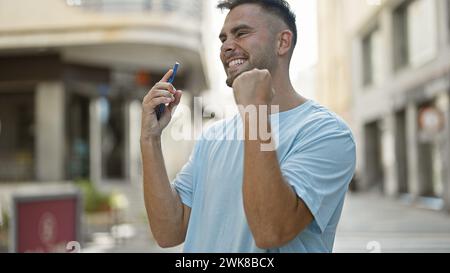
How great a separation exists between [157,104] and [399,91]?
1759 centimetres

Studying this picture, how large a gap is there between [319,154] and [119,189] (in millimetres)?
14366

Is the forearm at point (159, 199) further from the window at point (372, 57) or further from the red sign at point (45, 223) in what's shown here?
the window at point (372, 57)

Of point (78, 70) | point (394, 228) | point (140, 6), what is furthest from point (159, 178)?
point (78, 70)

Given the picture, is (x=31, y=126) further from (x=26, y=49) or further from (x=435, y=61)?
(x=435, y=61)

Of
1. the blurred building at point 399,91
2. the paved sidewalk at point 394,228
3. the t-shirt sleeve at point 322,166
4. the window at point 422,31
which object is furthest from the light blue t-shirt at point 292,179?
the window at point 422,31

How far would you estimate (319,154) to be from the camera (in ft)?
4.12

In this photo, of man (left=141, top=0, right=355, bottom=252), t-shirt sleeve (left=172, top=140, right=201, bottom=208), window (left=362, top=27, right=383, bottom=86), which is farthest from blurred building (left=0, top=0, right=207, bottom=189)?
man (left=141, top=0, right=355, bottom=252)

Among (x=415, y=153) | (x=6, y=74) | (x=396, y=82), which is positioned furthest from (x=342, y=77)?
(x=6, y=74)

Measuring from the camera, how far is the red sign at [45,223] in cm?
413

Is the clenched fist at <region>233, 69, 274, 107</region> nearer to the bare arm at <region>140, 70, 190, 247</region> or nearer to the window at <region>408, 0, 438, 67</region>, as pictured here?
the bare arm at <region>140, 70, 190, 247</region>

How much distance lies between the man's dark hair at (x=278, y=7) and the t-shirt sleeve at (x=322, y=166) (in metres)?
0.27

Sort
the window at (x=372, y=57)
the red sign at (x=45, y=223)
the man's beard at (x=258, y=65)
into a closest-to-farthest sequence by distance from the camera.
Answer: the man's beard at (x=258, y=65) < the red sign at (x=45, y=223) < the window at (x=372, y=57)

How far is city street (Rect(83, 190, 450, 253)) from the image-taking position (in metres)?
7.44

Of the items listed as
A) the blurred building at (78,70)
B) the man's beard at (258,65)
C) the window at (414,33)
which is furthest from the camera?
the window at (414,33)
